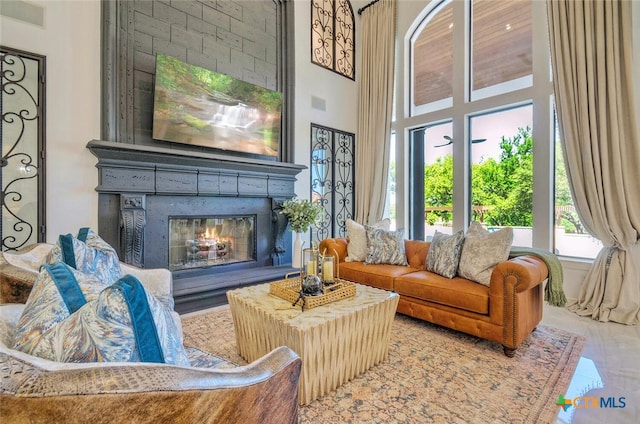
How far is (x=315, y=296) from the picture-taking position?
2.04 meters

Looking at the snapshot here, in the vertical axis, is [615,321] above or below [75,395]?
below

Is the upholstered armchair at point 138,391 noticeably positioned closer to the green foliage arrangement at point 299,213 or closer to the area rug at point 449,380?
the area rug at point 449,380

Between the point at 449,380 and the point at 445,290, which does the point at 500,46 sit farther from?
the point at 449,380

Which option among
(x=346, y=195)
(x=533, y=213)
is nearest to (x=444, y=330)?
(x=533, y=213)

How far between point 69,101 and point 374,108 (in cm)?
414

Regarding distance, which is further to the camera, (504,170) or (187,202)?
(504,170)

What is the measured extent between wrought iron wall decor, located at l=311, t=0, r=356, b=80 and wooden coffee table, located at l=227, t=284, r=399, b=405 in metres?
4.19

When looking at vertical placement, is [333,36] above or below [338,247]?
above

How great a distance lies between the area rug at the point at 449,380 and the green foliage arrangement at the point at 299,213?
1.89m

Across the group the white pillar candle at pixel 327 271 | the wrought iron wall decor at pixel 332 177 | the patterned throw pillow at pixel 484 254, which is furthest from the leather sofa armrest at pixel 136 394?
the wrought iron wall decor at pixel 332 177

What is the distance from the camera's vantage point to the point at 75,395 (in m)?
0.57

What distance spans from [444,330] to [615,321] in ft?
5.75

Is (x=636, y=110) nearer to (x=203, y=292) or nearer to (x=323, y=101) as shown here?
(x=323, y=101)

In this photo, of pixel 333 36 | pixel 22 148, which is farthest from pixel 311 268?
pixel 333 36
